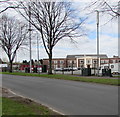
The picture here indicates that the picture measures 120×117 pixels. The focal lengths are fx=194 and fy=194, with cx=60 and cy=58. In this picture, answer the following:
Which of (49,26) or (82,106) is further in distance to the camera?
(49,26)

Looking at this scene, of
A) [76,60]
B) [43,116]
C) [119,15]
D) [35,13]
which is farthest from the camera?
[76,60]

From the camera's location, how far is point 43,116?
5.91 meters

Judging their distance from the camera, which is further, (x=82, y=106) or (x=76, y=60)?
(x=76, y=60)

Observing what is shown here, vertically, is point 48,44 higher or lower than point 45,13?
lower

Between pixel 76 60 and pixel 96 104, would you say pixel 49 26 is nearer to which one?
pixel 96 104

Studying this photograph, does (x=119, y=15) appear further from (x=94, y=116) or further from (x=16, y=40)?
(x=16, y=40)

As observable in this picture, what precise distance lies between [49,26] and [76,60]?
75791 millimetres

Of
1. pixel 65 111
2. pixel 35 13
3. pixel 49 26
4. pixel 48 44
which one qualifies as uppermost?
pixel 35 13

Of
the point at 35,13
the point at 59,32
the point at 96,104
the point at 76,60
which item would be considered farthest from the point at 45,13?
the point at 76,60

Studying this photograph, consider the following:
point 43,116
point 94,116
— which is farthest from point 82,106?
point 43,116

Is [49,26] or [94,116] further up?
[49,26]

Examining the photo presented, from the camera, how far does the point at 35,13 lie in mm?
27375

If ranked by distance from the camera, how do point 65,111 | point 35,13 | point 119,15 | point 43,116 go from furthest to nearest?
point 35,13 → point 119,15 → point 65,111 → point 43,116

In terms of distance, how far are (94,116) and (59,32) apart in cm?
2221
